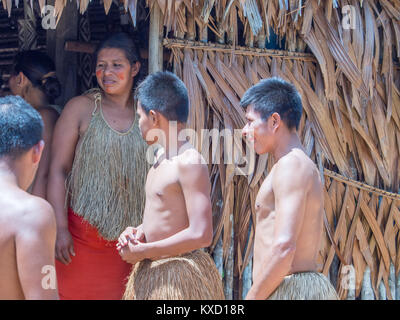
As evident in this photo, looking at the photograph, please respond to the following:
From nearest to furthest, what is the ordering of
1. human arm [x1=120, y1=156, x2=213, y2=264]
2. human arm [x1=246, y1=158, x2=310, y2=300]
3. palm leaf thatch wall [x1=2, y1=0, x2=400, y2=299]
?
human arm [x1=246, y1=158, x2=310, y2=300] → human arm [x1=120, y1=156, x2=213, y2=264] → palm leaf thatch wall [x1=2, y1=0, x2=400, y2=299]

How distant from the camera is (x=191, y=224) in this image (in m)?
2.75

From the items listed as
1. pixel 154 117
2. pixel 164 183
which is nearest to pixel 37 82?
pixel 154 117

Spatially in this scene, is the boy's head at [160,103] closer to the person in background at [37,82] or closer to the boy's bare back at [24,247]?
the person in background at [37,82]

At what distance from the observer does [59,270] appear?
135 inches

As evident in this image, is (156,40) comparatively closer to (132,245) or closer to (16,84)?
(16,84)

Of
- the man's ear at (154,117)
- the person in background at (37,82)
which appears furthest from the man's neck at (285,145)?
the person in background at (37,82)

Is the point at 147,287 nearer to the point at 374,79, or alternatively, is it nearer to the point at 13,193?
the point at 13,193

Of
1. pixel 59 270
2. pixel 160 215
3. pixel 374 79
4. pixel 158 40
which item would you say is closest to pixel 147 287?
pixel 160 215

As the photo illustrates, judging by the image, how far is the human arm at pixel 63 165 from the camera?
3.31 meters

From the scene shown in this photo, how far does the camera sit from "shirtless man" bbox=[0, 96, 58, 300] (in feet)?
6.46

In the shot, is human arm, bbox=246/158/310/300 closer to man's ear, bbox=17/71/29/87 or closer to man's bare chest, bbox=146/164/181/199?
man's bare chest, bbox=146/164/181/199

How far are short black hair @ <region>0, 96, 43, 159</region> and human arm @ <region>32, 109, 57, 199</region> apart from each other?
1.34 metres

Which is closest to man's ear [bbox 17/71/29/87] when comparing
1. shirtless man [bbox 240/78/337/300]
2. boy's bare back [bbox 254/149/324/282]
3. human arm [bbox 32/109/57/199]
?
human arm [bbox 32/109/57/199]

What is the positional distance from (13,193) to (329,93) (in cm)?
226
